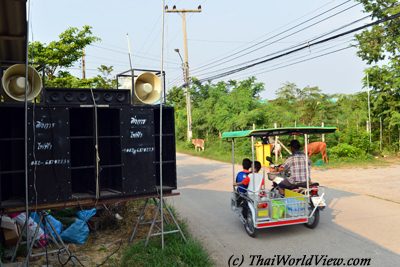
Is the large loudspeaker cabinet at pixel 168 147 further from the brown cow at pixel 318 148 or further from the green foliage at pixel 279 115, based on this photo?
the green foliage at pixel 279 115

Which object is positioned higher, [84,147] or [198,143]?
[84,147]

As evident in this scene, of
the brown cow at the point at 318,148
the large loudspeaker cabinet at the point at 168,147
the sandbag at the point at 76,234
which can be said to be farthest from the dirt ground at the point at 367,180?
the sandbag at the point at 76,234

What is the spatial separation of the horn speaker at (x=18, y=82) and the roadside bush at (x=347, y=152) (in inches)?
586

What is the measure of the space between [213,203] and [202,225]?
2.17m

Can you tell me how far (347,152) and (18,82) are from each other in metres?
15.4

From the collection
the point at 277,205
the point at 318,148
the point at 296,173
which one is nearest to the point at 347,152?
the point at 318,148

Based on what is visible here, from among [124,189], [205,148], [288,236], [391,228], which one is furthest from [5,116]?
[205,148]

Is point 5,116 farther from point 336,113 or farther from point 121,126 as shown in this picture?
point 336,113

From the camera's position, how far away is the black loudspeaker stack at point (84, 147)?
206 inches

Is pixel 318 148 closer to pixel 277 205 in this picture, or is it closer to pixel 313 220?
pixel 313 220

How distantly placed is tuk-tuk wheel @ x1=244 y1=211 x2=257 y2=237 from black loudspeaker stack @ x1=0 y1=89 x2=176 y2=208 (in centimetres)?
150

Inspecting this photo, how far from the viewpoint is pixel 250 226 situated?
271 inches

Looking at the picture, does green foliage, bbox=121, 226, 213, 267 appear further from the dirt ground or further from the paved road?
the dirt ground

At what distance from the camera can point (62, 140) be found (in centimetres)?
536
